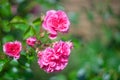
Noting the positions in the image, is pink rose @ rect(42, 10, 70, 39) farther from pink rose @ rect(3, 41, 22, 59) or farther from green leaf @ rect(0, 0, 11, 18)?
green leaf @ rect(0, 0, 11, 18)

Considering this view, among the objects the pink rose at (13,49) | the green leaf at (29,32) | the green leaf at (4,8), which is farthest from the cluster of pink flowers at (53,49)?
the green leaf at (4,8)

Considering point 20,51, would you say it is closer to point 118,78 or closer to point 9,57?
point 9,57

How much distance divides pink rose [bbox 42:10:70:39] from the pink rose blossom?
6cm

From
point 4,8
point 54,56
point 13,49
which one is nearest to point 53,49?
point 54,56

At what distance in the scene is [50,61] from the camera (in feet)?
5.32

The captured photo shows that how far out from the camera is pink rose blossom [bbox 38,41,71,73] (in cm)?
161

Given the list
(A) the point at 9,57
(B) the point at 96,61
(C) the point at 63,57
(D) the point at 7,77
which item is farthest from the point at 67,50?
(B) the point at 96,61

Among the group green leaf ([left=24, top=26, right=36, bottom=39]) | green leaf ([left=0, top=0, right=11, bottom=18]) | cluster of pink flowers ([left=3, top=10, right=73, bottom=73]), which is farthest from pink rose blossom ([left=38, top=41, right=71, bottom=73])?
green leaf ([left=0, top=0, right=11, bottom=18])

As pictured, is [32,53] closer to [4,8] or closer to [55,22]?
[55,22]

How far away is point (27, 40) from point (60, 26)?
166 mm

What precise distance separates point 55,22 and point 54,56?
15cm

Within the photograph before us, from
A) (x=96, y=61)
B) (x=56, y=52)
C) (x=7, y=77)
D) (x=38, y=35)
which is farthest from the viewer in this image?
(x=96, y=61)

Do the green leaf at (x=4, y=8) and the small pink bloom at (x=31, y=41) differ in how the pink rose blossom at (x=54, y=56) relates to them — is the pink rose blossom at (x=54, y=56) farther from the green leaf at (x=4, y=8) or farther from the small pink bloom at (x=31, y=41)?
the green leaf at (x=4, y=8)

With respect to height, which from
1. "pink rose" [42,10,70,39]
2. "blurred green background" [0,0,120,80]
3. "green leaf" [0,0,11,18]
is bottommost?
"blurred green background" [0,0,120,80]
